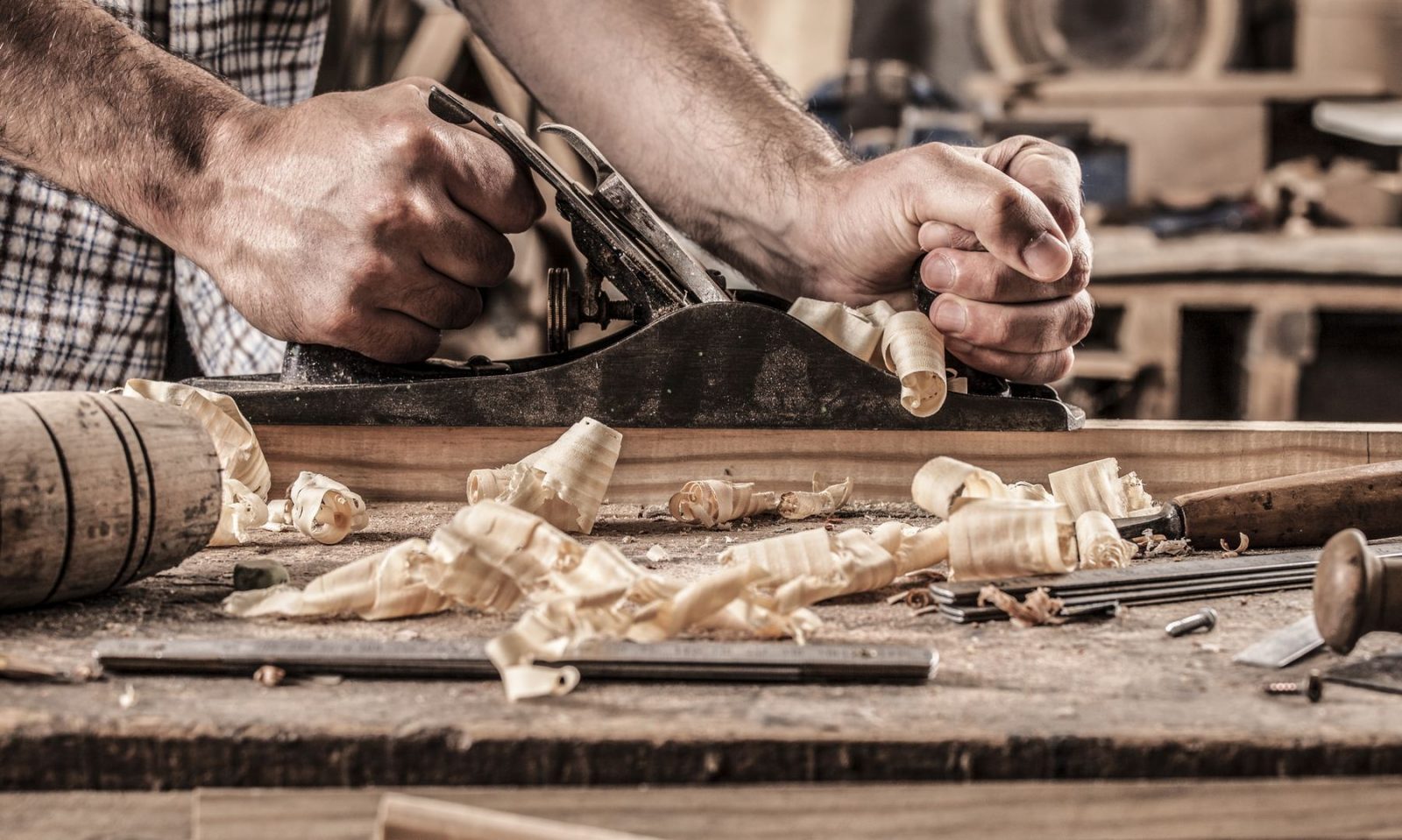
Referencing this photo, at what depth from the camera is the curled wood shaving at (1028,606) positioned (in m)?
0.77

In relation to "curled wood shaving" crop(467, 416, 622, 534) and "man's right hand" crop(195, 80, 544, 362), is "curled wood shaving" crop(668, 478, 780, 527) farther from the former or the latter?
"man's right hand" crop(195, 80, 544, 362)

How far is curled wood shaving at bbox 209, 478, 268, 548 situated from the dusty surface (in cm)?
33

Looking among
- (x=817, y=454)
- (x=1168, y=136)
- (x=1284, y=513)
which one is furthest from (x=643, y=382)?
(x=1168, y=136)

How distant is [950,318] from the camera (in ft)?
4.43

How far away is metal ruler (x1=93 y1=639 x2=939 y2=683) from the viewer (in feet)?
2.11

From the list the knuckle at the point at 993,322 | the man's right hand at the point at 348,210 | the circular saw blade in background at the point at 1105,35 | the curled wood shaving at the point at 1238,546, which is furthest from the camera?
the circular saw blade in background at the point at 1105,35

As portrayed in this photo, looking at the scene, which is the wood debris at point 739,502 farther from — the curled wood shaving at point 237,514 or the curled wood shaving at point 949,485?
the curled wood shaving at point 237,514

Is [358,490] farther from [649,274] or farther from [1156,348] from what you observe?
[1156,348]

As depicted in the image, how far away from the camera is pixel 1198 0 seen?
3846 mm

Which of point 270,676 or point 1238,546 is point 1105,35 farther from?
point 270,676

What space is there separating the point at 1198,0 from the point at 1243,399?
4.60 ft

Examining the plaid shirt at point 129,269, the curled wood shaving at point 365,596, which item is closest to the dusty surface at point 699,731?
the curled wood shaving at point 365,596

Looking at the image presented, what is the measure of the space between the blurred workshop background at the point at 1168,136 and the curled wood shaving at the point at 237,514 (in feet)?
7.38

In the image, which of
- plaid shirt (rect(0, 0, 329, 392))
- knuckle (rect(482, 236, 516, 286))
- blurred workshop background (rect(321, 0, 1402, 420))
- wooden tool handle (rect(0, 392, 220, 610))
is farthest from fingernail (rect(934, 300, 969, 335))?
Answer: blurred workshop background (rect(321, 0, 1402, 420))
